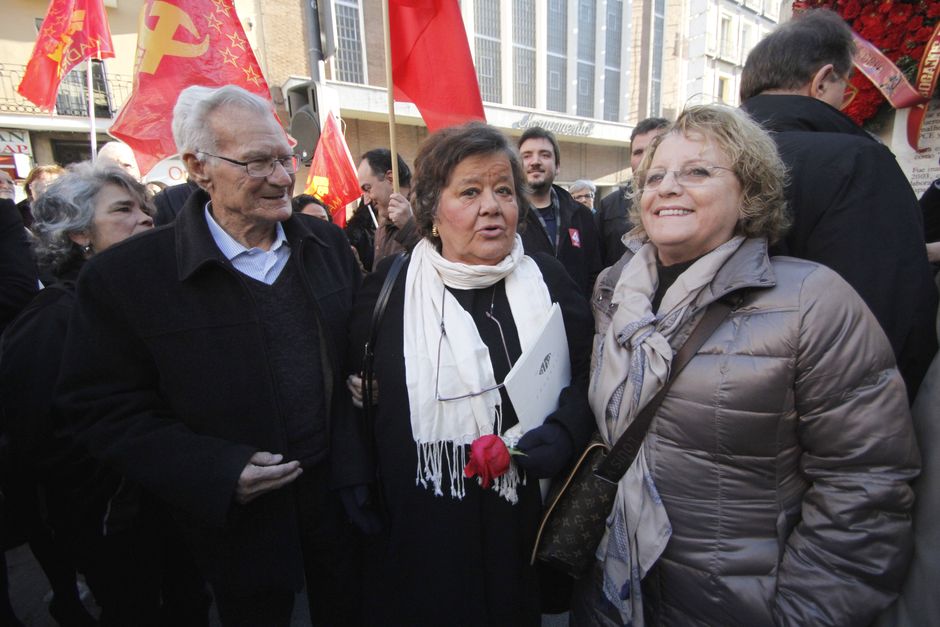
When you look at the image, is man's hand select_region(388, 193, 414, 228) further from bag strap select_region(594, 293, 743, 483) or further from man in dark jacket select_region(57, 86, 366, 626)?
bag strap select_region(594, 293, 743, 483)

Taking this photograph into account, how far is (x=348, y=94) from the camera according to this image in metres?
12.5

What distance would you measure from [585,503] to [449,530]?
0.47m

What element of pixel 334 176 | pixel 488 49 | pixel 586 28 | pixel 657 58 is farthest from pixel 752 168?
pixel 657 58

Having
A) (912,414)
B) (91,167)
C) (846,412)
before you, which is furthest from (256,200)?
(912,414)

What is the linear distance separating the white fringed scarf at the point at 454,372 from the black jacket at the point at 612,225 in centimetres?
237

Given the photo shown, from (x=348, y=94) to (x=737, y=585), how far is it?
1346cm

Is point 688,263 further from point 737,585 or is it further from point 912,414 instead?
point 737,585

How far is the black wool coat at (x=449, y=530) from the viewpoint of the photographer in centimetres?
162

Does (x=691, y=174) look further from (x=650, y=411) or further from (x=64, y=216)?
(x=64, y=216)

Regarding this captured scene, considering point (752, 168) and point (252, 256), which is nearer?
point (752, 168)

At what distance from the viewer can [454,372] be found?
5.35 ft

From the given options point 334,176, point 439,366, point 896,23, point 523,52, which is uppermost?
point 523,52

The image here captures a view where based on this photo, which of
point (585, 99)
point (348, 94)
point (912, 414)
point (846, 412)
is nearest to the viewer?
point (846, 412)

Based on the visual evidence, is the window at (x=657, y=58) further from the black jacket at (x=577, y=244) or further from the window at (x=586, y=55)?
the black jacket at (x=577, y=244)
